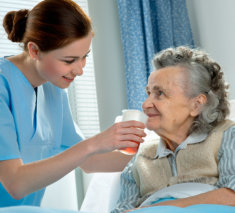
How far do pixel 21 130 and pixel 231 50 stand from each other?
61.0 inches

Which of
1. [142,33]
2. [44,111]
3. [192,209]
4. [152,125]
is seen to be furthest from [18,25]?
[142,33]

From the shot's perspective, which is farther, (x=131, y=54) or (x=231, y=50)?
(x=131, y=54)

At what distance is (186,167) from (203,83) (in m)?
0.36

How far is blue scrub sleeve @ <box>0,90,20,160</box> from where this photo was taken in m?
1.57

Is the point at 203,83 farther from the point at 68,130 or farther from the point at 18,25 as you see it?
the point at 18,25

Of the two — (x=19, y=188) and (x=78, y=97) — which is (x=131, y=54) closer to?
(x=78, y=97)

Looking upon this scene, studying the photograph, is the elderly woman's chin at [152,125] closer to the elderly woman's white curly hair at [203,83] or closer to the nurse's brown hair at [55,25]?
the elderly woman's white curly hair at [203,83]

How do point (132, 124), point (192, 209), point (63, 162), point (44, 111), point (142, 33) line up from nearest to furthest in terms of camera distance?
point (192, 209) < point (132, 124) < point (63, 162) < point (44, 111) < point (142, 33)

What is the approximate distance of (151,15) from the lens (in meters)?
3.11

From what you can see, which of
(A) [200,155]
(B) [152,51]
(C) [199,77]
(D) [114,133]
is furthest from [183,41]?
(D) [114,133]

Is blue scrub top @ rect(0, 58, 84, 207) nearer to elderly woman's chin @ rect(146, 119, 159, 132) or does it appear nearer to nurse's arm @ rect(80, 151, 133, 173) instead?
nurse's arm @ rect(80, 151, 133, 173)

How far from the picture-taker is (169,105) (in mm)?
1755

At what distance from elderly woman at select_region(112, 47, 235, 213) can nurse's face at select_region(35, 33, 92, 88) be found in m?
0.33

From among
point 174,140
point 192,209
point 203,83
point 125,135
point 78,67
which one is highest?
point 78,67
